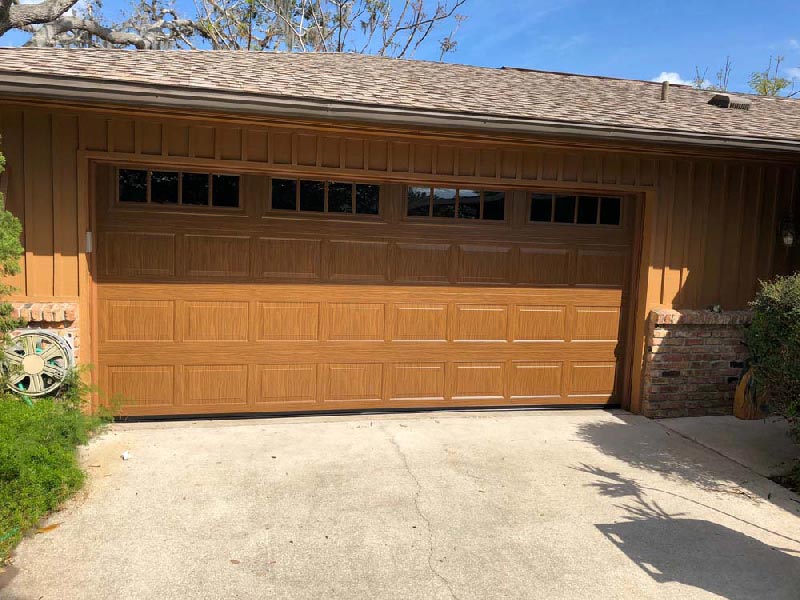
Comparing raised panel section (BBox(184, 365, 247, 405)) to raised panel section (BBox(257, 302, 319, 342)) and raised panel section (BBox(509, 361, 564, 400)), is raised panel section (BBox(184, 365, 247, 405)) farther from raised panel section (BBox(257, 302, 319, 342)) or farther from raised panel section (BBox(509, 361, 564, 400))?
raised panel section (BBox(509, 361, 564, 400))

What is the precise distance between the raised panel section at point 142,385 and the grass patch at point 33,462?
759mm

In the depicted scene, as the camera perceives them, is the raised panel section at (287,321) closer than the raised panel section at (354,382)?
Yes

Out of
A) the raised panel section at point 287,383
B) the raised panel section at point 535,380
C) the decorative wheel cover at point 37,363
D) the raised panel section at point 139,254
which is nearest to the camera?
the decorative wheel cover at point 37,363

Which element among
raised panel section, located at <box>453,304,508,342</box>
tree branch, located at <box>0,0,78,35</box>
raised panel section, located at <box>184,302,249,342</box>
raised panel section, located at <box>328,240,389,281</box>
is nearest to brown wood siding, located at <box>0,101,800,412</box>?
raised panel section, located at <box>328,240,389,281</box>

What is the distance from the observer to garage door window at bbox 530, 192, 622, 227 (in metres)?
5.99

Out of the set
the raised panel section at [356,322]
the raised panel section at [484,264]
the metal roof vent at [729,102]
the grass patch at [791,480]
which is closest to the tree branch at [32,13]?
the raised panel section at [356,322]

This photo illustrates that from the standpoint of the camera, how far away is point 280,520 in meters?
3.54

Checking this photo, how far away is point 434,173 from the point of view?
18.0 ft

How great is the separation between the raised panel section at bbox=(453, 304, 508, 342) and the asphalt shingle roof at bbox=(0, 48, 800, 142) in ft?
6.34

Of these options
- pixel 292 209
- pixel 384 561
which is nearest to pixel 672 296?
pixel 292 209

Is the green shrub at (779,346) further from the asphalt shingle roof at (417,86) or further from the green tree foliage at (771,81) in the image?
the green tree foliage at (771,81)

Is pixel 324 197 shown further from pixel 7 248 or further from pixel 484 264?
pixel 7 248

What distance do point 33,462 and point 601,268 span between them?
17.3ft

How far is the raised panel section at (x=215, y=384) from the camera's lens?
5363 millimetres
